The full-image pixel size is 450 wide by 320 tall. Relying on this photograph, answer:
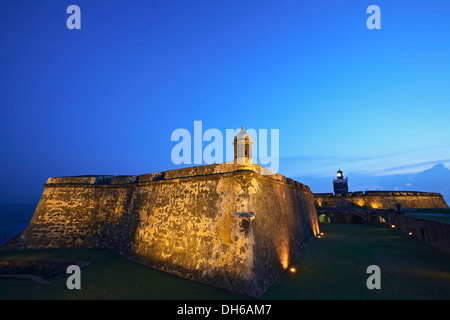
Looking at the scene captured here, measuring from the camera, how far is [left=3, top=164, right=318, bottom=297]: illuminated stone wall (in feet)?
23.4

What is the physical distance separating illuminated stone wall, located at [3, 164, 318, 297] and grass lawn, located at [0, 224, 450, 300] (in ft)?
1.90

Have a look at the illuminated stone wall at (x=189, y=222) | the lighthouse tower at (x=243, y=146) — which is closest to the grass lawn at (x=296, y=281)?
the illuminated stone wall at (x=189, y=222)

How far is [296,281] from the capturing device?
7.61 metres

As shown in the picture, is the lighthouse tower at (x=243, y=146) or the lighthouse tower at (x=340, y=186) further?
the lighthouse tower at (x=340, y=186)

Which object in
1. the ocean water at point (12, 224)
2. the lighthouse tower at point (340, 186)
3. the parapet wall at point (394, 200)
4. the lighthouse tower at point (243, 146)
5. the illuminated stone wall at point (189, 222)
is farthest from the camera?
the lighthouse tower at point (340, 186)

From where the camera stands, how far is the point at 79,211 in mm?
13031

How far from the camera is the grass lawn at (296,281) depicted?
251 inches

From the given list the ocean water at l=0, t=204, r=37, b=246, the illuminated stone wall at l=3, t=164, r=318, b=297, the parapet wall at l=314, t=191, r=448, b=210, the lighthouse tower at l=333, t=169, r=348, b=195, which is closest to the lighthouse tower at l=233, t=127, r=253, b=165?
the illuminated stone wall at l=3, t=164, r=318, b=297

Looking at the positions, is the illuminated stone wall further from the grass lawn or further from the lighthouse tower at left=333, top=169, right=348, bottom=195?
the lighthouse tower at left=333, top=169, right=348, bottom=195

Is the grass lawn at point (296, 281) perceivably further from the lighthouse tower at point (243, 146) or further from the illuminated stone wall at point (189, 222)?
the lighthouse tower at point (243, 146)

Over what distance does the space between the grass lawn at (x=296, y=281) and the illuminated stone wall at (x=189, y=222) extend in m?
0.58
